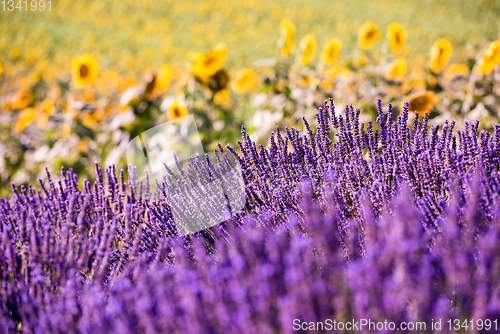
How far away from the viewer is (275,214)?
1318 millimetres

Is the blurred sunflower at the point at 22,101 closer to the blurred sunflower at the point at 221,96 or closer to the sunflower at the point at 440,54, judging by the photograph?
the blurred sunflower at the point at 221,96

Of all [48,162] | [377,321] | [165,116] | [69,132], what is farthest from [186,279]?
[48,162]

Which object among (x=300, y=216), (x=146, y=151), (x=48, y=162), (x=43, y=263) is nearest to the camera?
(x=43, y=263)

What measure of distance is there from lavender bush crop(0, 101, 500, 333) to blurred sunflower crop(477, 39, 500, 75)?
3.86ft

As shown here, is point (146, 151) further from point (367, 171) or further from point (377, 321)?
point (377, 321)

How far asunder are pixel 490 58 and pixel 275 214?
188 cm

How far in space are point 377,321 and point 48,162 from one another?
3.59 metres

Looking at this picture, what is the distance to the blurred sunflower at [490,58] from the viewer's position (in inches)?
85.4

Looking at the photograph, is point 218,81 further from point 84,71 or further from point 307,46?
point 84,71

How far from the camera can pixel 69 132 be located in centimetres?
327

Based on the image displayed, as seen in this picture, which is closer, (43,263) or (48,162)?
(43,263)
